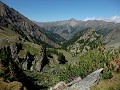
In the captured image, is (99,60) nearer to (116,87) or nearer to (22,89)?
(22,89)

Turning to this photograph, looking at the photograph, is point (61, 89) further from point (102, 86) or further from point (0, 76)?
point (0, 76)

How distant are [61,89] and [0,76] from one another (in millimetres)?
41023

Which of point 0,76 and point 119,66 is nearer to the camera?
point 119,66

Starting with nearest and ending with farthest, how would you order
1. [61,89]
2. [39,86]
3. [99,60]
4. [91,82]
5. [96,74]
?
[91,82], [96,74], [61,89], [99,60], [39,86]

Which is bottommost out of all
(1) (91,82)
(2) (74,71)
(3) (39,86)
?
(3) (39,86)

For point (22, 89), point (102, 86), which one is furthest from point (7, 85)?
point (102, 86)

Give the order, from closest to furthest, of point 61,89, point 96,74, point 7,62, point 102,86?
point 102,86
point 96,74
point 61,89
point 7,62

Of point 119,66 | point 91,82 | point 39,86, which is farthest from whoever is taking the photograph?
point 39,86

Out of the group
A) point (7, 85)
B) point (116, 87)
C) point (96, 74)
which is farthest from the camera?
point (7, 85)

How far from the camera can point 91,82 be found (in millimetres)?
70938

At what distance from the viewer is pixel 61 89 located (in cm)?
8219

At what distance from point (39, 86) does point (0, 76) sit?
7206 cm

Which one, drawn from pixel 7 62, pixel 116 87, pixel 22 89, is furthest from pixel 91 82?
pixel 7 62

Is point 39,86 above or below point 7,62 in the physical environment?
below
